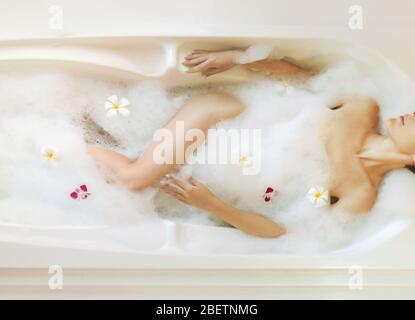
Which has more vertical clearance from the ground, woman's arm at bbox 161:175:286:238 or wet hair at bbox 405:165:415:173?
wet hair at bbox 405:165:415:173

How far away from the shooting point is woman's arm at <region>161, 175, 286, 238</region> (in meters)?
1.77

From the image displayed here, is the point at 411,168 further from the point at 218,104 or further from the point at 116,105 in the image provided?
the point at 116,105

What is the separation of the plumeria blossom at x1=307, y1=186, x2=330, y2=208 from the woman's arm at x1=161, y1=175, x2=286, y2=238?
165 millimetres

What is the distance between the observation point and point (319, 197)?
1.83 m

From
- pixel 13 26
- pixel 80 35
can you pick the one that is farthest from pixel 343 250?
pixel 13 26

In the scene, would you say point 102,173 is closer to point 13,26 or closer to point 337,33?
point 13,26

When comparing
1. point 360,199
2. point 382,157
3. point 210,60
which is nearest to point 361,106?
point 382,157

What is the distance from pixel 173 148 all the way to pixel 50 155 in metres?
0.42

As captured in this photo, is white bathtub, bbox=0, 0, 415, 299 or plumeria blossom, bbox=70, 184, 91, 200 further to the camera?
plumeria blossom, bbox=70, 184, 91, 200

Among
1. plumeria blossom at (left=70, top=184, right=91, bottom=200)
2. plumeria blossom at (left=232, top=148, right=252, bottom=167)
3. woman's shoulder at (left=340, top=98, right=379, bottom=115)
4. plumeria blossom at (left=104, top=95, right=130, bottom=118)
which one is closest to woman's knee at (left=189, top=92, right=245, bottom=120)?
plumeria blossom at (left=232, top=148, right=252, bottom=167)

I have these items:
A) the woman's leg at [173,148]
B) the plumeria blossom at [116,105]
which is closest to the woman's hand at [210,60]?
the woman's leg at [173,148]

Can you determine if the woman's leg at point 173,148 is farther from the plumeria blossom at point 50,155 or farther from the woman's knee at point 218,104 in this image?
the plumeria blossom at point 50,155

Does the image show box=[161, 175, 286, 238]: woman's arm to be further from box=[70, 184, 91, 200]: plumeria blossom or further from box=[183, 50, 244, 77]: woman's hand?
box=[183, 50, 244, 77]: woman's hand

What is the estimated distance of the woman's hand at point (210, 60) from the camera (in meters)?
1.80
